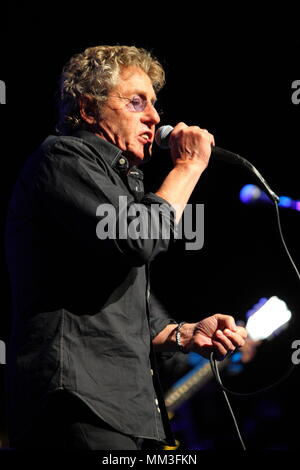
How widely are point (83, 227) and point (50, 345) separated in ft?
0.88

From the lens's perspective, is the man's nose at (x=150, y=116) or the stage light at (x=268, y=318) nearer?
the man's nose at (x=150, y=116)

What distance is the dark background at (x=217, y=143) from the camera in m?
3.31

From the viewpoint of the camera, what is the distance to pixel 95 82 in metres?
1.76

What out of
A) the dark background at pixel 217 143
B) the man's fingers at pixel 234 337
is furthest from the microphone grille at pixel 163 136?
the dark background at pixel 217 143

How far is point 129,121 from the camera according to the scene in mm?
1696

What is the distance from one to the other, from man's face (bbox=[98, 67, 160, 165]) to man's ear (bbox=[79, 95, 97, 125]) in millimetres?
36

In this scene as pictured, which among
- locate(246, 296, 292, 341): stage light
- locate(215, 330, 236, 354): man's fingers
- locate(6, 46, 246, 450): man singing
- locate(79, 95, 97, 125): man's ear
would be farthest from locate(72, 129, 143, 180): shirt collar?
locate(246, 296, 292, 341): stage light

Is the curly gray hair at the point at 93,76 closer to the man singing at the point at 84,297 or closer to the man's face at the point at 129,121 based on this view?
the man's face at the point at 129,121

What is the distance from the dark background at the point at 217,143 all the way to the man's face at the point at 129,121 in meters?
1.64

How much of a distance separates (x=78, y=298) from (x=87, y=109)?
661mm

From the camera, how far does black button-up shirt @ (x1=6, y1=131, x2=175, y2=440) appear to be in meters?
1.29

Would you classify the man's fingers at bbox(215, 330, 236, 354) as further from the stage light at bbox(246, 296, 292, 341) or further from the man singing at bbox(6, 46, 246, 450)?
the stage light at bbox(246, 296, 292, 341)
